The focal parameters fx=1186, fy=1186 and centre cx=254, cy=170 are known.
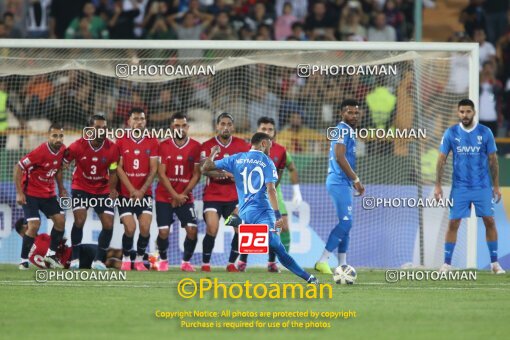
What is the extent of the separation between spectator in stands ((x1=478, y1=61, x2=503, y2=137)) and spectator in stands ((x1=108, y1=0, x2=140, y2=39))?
661cm

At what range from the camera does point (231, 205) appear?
672 inches

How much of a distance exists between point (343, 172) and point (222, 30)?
7.11m

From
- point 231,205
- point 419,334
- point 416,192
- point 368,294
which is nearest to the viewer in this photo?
point 419,334

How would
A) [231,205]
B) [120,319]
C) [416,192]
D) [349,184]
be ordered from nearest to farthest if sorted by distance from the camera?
[120,319]
[349,184]
[231,205]
[416,192]

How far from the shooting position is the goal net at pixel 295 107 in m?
18.2

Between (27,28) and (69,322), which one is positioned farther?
(27,28)

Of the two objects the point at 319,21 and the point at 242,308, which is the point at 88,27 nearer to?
the point at 319,21

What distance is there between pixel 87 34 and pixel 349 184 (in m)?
8.20

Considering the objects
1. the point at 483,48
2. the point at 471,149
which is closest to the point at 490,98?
the point at 483,48

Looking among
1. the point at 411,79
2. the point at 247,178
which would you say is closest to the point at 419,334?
the point at 247,178

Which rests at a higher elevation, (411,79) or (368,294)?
(411,79)

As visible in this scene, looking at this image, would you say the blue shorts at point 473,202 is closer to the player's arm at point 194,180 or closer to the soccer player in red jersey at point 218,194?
the soccer player in red jersey at point 218,194

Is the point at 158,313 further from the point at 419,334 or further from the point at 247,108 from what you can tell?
the point at 247,108

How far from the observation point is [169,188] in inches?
661
